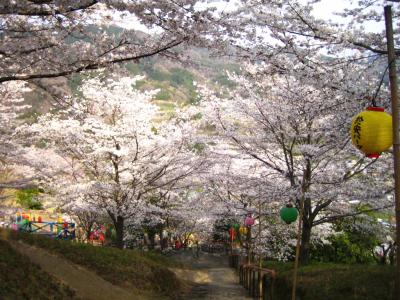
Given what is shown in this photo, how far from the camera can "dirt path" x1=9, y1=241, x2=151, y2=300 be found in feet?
27.6

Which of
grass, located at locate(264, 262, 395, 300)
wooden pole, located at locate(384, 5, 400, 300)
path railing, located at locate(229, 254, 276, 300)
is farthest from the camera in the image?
path railing, located at locate(229, 254, 276, 300)

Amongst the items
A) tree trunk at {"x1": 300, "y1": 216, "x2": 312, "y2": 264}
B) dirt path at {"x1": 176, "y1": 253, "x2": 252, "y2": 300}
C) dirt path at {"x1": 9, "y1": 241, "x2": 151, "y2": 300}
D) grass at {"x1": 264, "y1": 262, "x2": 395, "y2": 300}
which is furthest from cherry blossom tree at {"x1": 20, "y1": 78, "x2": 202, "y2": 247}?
grass at {"x1": 264, "y1": 262, "x2": 395, "y2": 300}

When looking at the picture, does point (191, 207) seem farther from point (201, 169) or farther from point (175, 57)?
point (175, 57)

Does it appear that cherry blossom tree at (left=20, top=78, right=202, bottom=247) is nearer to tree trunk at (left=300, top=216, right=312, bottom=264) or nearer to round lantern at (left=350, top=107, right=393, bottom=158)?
tree trunk at (left=300, top=216, right=312, bottom=264)

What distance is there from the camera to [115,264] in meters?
11.6

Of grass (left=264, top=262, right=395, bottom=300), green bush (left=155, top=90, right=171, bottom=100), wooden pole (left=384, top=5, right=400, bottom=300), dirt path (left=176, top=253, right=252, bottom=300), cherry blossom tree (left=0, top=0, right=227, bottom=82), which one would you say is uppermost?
green bush (left=155, top=90, right=171, bottom=100)

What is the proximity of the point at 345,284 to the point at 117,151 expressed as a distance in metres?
8.69

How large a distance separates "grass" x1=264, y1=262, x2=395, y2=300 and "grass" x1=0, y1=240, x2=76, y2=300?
4859 millimetres

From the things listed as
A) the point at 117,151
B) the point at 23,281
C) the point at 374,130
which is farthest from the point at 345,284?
the point at 117,151

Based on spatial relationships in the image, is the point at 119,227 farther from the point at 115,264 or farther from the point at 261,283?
the point at 261,283

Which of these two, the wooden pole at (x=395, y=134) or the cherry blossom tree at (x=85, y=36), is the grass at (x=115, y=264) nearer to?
the cherry blossom tree at (x=85, y=36)

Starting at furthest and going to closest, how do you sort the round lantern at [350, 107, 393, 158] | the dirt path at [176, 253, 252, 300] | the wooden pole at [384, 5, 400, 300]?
1. the dirt path at [176, 253, 252, 300]
2. the round lantern at [350, 107, 393, 158]
3. the wooden pole at [384, 5, 400, 300]

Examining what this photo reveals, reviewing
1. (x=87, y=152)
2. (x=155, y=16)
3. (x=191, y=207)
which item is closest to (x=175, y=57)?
(x=155, y=16)

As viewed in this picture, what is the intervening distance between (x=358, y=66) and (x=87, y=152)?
11168mm
